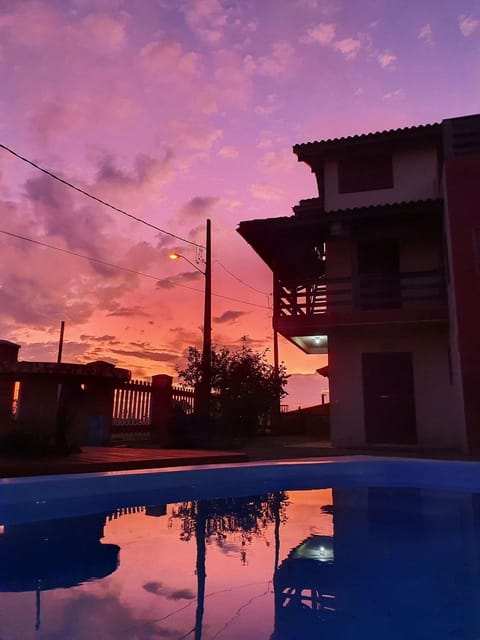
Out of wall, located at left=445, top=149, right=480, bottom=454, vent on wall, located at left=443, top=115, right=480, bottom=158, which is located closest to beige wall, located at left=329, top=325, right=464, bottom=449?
wall, located at left=445, top=149, right=480, bottom=454

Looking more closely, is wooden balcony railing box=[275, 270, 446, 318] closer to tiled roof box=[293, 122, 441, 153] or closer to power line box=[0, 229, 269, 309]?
tiled roof box=[293, 122, 441, 153]

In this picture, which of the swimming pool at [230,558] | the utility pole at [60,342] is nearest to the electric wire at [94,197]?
the swimming pool at [230,558]

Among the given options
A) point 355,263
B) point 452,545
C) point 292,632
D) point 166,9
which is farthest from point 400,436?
point 166,9

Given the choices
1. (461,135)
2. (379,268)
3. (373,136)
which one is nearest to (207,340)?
(379,268)

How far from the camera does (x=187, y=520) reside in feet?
15.9

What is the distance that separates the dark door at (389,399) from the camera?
1232 cm

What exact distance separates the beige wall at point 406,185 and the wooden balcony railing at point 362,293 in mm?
2698

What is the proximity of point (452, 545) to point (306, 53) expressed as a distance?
1169cm

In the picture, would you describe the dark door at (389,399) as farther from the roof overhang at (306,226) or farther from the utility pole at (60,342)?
the utility pole at (60,342)

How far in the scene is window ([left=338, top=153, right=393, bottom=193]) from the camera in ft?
47.2

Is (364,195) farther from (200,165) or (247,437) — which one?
(247,437)

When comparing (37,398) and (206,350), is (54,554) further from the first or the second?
(206,350)

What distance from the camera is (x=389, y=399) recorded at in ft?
41.0

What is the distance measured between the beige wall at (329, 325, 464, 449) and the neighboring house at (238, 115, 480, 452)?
0.09 feet
